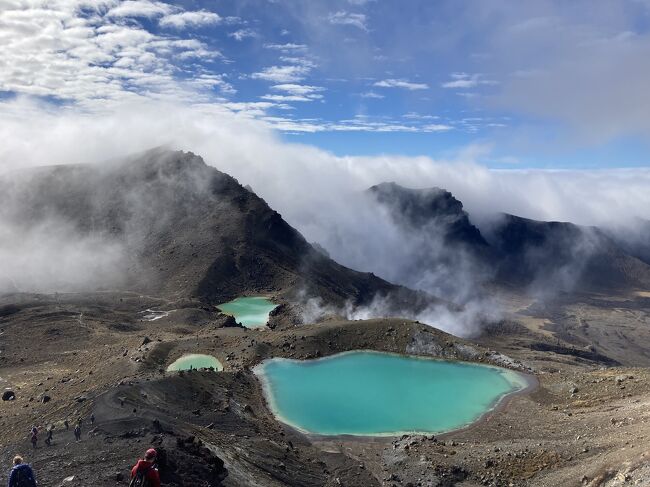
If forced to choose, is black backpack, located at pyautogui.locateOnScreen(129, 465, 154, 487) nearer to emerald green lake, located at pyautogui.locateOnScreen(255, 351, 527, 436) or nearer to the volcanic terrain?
the volcanic terrain

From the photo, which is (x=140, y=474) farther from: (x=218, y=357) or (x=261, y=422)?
(x=218, y=357)

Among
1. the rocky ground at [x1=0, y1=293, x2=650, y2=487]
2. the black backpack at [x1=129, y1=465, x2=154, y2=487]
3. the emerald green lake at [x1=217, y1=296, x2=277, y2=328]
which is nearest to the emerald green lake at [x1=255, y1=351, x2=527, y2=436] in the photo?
the rocky ground at [x1=0, y1=293, x2=650, y2=487]

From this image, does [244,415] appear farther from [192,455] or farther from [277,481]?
[192,455]

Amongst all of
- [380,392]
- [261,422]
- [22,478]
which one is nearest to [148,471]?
[22,478]

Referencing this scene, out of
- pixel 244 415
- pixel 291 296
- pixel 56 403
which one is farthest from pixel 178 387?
pixel 291 296

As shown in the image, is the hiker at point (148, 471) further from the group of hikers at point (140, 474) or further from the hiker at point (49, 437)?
the hiker at point (49, 437)

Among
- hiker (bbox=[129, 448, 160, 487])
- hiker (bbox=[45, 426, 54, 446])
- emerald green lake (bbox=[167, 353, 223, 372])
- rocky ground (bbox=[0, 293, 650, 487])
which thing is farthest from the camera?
emerald green lake (bbox=[167, 353, 223, 372])
